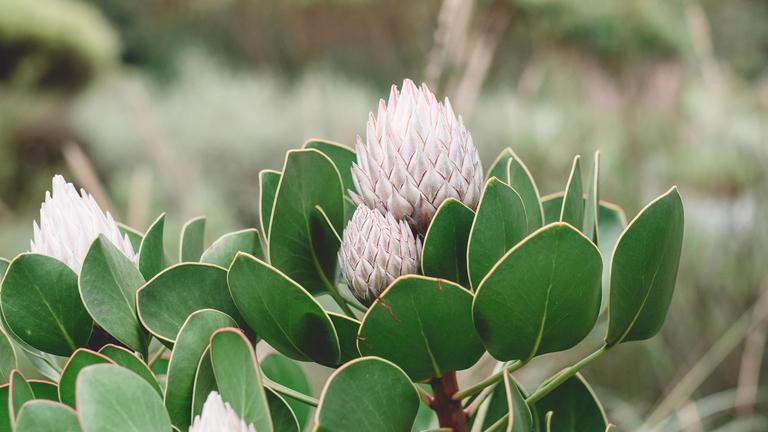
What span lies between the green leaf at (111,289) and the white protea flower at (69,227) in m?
0.02

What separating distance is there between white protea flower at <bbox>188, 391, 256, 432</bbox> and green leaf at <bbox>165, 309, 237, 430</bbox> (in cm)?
4

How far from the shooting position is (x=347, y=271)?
42 cm

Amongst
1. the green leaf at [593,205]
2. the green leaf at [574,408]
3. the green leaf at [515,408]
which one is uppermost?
the green leaf at [593,205]

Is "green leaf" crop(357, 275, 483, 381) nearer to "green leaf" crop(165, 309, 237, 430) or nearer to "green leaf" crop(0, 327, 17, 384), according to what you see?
"green leaf" crop(165, 309, 237, 430)

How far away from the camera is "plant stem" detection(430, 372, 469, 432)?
0.43 metres

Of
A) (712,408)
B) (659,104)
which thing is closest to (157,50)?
(659,104)

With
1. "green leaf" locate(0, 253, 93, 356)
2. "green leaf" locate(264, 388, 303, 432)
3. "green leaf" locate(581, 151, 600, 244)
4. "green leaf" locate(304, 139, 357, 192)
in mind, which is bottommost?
"green leaf" locate(264, 388, 303, 432)

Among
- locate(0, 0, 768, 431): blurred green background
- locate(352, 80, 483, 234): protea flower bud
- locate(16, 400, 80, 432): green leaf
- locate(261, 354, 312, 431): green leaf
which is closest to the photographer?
locate(16, 400, 80, 432): green leaf

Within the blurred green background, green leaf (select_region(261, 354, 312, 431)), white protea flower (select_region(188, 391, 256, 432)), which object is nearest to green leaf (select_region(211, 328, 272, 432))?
white protea flower (select_region(188, 391, 256, 432))

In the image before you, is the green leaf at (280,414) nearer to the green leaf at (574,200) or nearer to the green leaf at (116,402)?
the green leaf at (116,402)

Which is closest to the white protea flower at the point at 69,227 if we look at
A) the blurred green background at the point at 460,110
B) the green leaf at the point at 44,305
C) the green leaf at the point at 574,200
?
the green leaf at the point at 44,305

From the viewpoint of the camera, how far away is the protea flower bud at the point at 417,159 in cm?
40

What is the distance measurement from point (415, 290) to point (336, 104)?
5078 mm

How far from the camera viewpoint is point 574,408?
1.54ft
